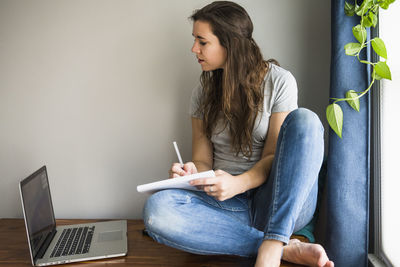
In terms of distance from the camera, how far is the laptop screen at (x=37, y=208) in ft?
4.34

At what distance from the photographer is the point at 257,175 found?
A: 4.38 ft

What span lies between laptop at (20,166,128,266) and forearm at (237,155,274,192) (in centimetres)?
52

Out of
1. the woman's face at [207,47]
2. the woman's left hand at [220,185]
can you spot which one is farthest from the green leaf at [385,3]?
the woman's left hand at [220,185]

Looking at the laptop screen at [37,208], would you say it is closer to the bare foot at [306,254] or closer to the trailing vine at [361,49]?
the bare foot at [306,254]

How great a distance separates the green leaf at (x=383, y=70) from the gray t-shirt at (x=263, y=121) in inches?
12.5

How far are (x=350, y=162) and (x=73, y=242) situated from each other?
1.08 m

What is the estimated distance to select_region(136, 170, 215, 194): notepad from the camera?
1.18 metres

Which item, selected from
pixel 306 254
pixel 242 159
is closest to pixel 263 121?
pixel 242 159

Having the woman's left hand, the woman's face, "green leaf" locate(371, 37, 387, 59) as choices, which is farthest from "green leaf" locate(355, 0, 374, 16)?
the woman's left hand

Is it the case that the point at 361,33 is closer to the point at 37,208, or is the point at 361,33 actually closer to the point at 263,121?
the point at 263,121

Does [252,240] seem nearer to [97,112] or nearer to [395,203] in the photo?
[395,203]

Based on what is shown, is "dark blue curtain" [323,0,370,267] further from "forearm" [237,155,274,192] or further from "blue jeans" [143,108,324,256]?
"forearm" [237,155,274,192]

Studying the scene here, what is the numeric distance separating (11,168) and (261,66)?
51.8 inches

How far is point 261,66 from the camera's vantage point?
1483 mm
